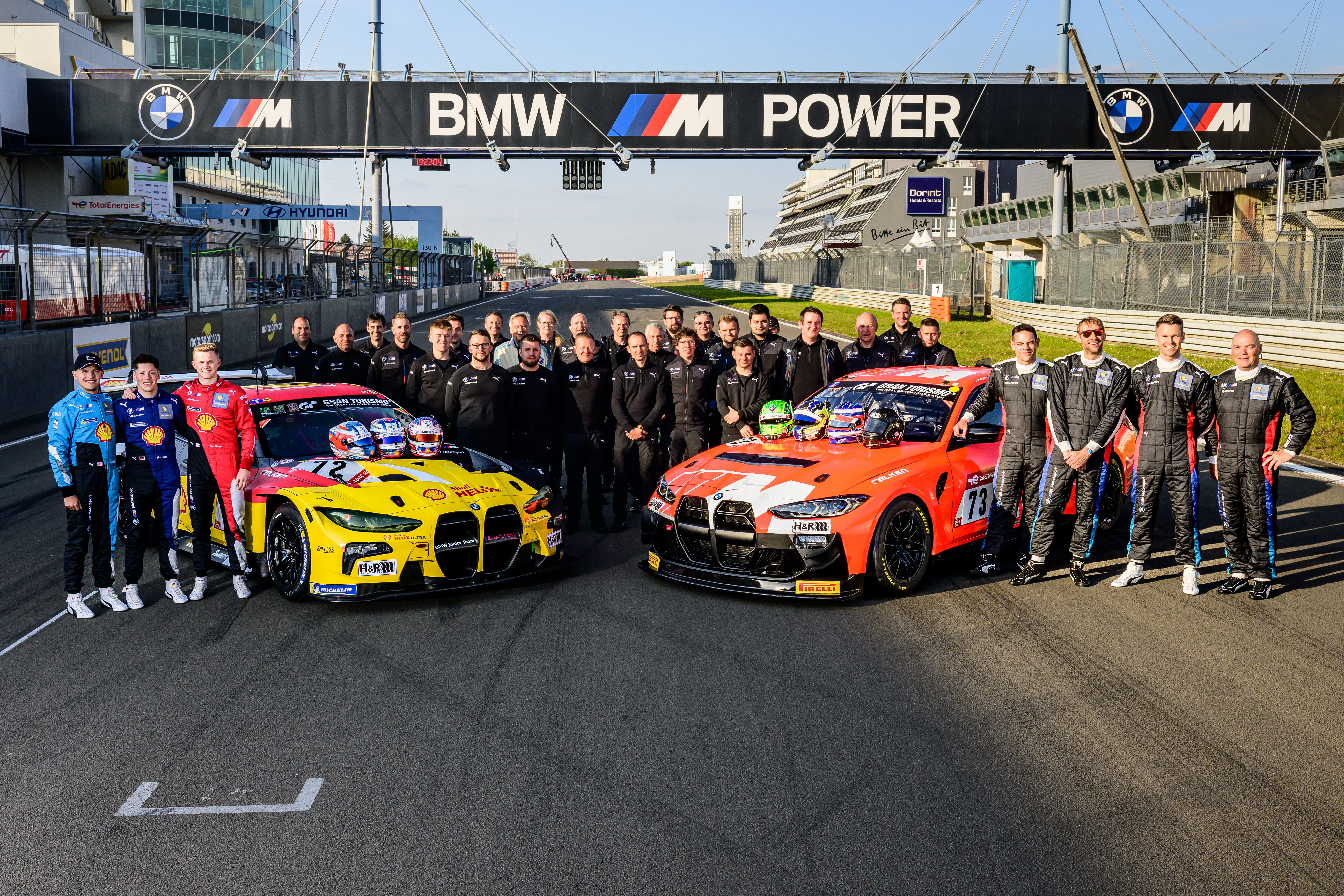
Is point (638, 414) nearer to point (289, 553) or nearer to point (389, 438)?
point (389, 438)

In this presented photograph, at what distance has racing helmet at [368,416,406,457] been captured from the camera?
7.89 meters

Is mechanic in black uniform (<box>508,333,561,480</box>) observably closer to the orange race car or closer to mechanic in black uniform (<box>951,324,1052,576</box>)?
the orange race car

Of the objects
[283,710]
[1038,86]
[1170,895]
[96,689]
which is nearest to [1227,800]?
[1170,895]

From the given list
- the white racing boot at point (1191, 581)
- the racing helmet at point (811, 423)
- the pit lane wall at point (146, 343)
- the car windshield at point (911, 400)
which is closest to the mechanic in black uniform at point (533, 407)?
the racing helmet at point (811, 423)

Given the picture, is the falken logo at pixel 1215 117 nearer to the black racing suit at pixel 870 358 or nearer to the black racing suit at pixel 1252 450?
the black racing suit at pixel 870 358

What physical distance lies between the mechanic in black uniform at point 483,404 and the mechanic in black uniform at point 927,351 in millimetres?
3782

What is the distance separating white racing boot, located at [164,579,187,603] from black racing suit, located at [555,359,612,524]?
11.0 feet

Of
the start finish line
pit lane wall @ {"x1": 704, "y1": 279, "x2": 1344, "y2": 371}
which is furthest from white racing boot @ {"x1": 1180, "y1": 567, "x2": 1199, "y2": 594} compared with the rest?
the start finish line

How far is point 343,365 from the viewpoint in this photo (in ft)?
36.0

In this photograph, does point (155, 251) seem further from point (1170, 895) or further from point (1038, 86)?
point (1038, 86)

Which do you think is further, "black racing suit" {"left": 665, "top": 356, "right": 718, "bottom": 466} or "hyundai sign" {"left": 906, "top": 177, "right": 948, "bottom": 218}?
"hyundai sign" {"left": 906, "top": 177, "right": 948, "bottom": 218}

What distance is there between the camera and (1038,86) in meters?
34.2

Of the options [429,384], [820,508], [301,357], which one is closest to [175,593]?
[429,384]

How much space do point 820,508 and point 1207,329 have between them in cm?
1681
